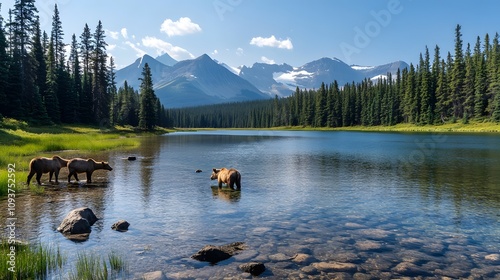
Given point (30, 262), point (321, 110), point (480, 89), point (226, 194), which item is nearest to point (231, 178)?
point (226, 194)

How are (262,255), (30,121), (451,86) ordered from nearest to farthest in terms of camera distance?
1. (262,255)
2. (30,121)
3. (451,86)

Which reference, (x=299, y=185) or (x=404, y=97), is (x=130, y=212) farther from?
(x=404, y=97)

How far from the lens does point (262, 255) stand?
11414 millimetres

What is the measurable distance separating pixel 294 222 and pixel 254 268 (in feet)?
19.3

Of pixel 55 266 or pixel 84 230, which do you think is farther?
pixel 84 230

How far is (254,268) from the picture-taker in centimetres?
998

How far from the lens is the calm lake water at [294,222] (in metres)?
10.6

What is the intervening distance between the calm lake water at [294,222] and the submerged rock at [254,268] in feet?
0.72

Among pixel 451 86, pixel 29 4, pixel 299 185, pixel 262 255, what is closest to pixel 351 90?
pixel 451 86

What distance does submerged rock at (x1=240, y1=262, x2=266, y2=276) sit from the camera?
994cm

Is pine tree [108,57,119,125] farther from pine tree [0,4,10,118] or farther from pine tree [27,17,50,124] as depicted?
pine tree [0,4,10,118]

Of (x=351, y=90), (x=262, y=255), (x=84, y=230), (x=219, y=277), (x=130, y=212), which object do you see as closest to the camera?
(x=219, y=277)

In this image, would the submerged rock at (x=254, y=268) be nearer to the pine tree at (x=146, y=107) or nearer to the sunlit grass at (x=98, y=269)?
the sunlit grass at (x=98, y=269)

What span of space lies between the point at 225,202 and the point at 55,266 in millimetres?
10639
